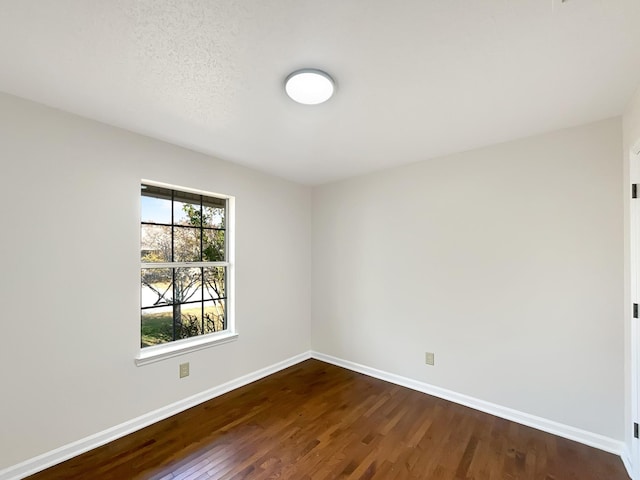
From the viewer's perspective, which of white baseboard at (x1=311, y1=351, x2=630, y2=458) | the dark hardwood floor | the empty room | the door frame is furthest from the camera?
white baseboard at (x1=311, y1=351, x2=630, y2=458)

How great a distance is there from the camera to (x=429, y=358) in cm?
290

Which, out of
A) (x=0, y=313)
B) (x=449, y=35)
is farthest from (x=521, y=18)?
(x=0, y=313)

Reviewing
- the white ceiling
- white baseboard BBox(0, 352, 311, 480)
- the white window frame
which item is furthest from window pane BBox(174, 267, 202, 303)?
the white ceiling

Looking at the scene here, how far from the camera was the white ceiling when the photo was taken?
3.88ft

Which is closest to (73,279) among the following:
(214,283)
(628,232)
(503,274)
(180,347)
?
(180,347)

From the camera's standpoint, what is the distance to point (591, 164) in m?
2.15

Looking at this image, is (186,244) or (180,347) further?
(186,244)

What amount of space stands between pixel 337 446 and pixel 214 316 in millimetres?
1709

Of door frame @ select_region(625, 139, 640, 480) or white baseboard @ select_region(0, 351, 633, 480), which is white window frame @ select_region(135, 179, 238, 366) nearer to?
white baseboard @ select_region(0, 351, 633, 480)

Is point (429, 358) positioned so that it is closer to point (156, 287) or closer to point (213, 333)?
point (213, 333)

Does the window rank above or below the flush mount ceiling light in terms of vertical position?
below

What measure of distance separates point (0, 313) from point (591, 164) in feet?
13.7

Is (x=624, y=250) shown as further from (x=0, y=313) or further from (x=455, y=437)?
(x=0, y=313)

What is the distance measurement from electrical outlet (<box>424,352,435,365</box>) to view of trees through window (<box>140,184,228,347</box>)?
2.15m
